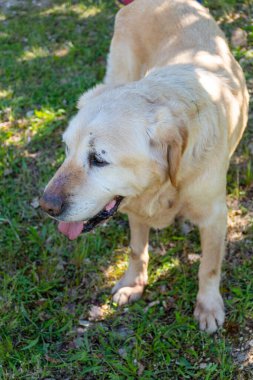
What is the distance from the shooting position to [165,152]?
2523 millimetres

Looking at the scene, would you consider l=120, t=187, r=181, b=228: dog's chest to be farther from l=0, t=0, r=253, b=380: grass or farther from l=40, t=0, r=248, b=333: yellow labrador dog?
l=0, t=0, r=253, b=380: grass

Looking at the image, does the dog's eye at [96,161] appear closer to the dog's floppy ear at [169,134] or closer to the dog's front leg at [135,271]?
the dog's floppy ear at [169,134]

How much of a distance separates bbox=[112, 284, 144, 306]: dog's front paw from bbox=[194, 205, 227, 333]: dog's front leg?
1.44 feet

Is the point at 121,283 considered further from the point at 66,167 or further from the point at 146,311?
the point at 66,167

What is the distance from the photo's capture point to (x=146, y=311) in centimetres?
336

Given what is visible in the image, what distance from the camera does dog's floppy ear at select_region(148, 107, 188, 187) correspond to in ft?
8.13

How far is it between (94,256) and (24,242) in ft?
1.94

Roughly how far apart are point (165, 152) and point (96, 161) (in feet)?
1.20

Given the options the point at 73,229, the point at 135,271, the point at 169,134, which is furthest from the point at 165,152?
the point at 135,271

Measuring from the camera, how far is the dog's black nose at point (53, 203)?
2.50 m

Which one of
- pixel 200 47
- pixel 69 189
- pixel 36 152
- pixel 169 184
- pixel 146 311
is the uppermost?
pixel 200 47

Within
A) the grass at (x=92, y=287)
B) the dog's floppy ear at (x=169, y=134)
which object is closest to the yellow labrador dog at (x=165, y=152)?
the dog's floppy ear at (x=169, y=134)

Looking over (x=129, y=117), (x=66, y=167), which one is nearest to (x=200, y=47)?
(x=129, y=117)

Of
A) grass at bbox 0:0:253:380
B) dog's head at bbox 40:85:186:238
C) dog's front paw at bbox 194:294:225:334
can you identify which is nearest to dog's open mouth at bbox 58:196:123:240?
dog's head at bbox 40:85:186:238
